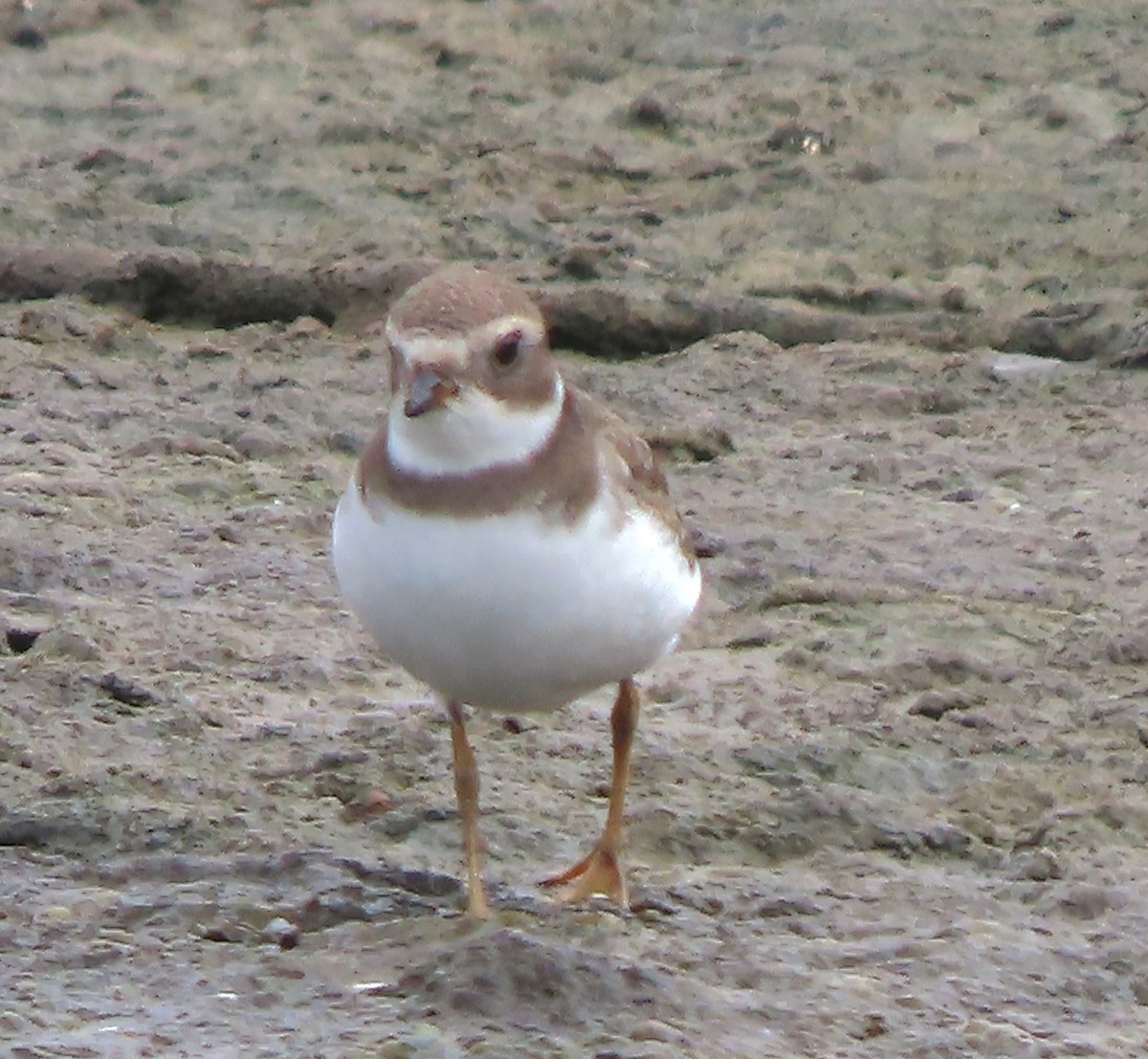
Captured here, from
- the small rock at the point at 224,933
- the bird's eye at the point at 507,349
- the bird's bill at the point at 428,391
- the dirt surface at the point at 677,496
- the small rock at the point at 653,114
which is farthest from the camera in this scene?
the small rock at the point at 653,114

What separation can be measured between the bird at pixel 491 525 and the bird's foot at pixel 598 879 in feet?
1.49

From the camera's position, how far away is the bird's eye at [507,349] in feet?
13.1

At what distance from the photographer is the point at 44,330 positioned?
7.92m

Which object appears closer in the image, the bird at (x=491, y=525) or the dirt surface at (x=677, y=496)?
the bird at (x=491, y=525)

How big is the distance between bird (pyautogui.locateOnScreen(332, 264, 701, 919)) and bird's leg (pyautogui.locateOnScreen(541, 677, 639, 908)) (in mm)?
411

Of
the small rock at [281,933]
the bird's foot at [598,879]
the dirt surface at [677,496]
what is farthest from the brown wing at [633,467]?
the small rock at [281,933]

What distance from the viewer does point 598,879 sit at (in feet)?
14.7

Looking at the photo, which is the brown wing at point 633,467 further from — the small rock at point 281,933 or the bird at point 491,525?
the small rock at point 281,933

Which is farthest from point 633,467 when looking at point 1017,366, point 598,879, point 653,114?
point 653,114

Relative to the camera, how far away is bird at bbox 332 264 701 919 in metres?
3.92

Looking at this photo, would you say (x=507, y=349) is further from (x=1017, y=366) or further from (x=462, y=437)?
(x=1017, y=366)

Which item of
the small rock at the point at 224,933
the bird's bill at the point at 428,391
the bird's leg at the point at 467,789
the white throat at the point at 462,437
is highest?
the bird's bill at the point at 428,391

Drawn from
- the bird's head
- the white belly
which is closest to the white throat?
the bird's head

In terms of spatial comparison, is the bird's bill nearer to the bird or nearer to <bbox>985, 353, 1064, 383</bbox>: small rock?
the bird
